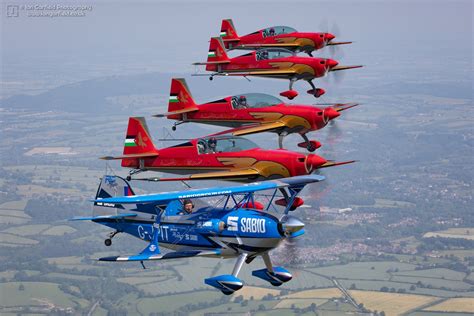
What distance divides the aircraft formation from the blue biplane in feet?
0.14

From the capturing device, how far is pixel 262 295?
12319cm

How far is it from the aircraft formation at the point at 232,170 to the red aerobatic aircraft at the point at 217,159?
5 centimetres

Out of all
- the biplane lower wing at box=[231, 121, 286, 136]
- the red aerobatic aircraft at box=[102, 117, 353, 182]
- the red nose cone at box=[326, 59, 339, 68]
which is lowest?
the red aerobatic aircraft at box=[102, 117, 353, 182]

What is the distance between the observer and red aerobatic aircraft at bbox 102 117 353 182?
1817 inches

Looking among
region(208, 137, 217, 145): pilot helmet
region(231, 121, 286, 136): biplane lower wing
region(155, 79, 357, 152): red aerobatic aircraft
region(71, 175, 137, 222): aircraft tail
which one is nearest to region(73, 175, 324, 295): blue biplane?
region(71, 175, 137, 222): aircraft tail

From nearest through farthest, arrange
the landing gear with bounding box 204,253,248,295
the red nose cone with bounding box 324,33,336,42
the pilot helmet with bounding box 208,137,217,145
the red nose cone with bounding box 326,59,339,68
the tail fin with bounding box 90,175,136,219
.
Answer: the landing gear with bounding box 204,253,248,295
the tail fin with bounding box 90,175,136,219
the pilot helmet with bounding box 208,137,217,145
the red nose cone with bounding box 326,59,339,68
the red nose cone with bounding box 324,33,336,42

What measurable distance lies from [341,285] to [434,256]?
33226 mm

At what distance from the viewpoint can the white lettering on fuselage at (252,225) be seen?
40.4 m

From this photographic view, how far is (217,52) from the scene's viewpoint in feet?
194

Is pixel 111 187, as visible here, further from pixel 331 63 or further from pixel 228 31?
pixel 228 31

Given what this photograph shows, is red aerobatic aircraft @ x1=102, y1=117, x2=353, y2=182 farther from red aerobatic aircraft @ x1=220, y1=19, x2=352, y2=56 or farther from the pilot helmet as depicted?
red aerobatic aircraft @ x1=220, y1=19, x2=352, y2=56

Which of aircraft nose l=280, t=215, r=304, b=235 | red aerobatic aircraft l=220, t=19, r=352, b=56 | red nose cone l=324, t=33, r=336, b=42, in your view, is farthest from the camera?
red nose cone l=324, t=33, r=336, b=42

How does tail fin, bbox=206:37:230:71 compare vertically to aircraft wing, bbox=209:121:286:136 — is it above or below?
above

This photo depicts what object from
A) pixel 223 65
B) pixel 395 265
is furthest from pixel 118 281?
pixel 223 65
